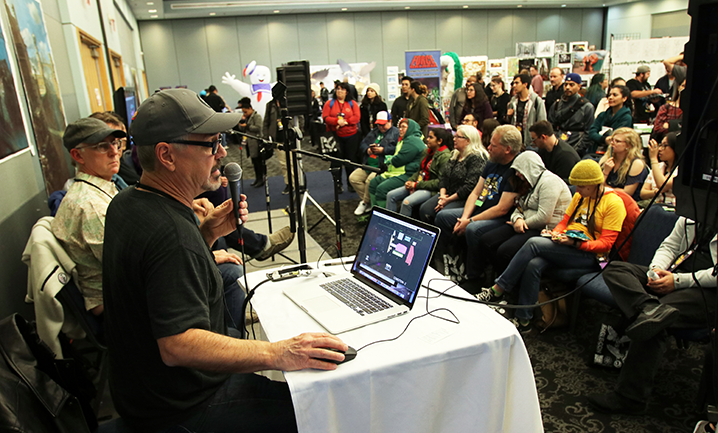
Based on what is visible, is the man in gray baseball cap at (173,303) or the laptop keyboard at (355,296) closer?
the man in gray baseball cap at (173,303)

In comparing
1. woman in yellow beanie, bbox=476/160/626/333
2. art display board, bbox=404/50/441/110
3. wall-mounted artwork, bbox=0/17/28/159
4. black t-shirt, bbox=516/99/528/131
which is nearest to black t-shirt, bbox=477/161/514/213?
woman in yellow beanie, bbox=476/160/626/333

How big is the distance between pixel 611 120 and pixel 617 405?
3722mm

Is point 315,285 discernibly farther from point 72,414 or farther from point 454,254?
point 454,254

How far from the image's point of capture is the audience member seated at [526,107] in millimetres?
5742

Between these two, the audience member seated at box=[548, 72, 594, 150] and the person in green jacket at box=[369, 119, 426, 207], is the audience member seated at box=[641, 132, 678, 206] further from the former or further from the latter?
the person in green jacket at box=[369, 119, 426, 207]

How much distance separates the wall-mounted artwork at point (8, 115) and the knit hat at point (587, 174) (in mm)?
2952

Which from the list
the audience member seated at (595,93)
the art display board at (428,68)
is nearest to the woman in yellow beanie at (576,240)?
the audience member seated at (595,93)

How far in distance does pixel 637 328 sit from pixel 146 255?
1.97 meters

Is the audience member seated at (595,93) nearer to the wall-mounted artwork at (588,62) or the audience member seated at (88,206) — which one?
the wall-mounted artwork at (588,62)

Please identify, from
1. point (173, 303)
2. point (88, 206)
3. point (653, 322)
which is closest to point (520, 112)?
point (653, 322)

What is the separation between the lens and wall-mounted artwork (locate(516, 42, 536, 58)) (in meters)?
15.3

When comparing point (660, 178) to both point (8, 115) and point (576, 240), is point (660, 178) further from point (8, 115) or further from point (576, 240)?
point (8, 115)

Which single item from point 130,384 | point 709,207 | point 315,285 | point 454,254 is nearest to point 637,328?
point 709,207

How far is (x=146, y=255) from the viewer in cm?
110
